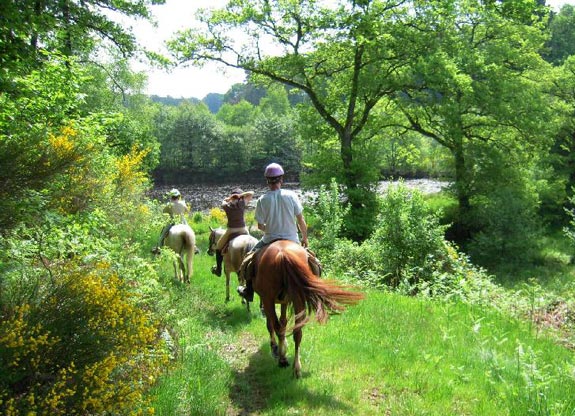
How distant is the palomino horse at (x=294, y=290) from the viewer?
5.05m

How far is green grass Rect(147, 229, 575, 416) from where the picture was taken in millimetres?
4469

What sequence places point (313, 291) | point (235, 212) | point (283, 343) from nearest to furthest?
point (313, 291) < point (283, 343) < point (235, 212)

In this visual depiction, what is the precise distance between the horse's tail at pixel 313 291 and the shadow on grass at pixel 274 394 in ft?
2.61

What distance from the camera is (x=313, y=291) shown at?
5.12m

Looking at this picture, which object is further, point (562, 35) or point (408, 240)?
point (562, 35)

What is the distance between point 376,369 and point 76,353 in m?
3.54

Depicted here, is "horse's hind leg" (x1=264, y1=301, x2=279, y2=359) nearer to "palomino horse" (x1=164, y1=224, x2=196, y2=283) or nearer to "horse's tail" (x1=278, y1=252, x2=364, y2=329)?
"horse's tail" (x1=278, y1=252, x2=364, y2=329)

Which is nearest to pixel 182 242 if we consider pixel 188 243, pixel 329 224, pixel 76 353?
pixel 188 243

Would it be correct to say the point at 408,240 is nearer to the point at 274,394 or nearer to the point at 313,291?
the point at 313,291

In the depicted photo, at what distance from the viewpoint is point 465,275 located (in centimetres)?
1123

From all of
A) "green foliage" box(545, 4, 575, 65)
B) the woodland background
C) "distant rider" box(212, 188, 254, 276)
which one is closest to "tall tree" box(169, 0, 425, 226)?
the woodland background

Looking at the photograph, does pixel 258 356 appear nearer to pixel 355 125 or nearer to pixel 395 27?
pixel 395 27

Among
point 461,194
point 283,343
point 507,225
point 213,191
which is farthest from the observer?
point 213,191

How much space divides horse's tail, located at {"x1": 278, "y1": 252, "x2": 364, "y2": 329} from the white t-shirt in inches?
27.5
